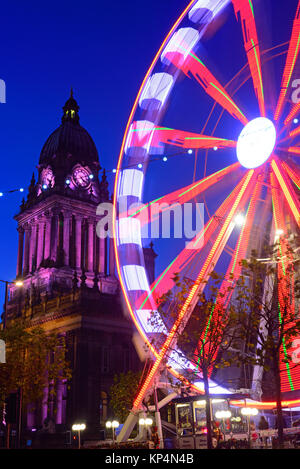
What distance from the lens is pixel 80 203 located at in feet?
292

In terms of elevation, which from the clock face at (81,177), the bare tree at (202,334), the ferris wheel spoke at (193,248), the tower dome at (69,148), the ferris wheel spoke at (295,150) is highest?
the tower dome at (69,148)

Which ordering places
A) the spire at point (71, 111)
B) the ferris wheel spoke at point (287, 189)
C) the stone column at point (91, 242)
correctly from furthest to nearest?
the spire at point (71, 111) < the stone column at point (91, 242) < the ferris wheel spoke at point (287, 189)

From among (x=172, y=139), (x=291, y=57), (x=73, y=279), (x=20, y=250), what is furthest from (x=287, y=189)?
(x=20, y=250)

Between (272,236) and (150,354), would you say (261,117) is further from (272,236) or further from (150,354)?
(150,354)

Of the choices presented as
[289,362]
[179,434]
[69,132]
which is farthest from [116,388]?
[69,132]

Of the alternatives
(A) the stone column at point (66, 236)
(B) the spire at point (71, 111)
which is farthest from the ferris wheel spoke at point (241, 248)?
(B) the spire at point (71, 111)

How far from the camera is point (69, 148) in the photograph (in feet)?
305

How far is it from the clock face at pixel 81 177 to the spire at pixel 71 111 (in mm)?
11770

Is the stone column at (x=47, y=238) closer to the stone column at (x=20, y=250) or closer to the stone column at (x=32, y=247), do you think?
the stone column at (x=32, y=247)

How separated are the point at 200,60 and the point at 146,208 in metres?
8.30

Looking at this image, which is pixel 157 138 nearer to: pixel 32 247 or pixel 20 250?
pixel 32 247

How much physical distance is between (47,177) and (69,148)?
5.88 m

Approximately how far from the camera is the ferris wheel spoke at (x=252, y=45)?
86.9 ft

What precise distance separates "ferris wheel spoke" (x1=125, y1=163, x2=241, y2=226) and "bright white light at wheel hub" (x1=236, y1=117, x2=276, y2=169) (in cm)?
82
